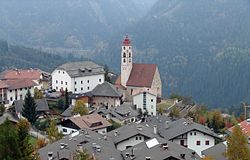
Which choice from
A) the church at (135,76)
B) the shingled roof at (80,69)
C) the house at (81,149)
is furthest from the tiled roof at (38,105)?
the house at (81,149)

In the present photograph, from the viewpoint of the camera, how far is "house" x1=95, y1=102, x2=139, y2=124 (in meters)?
56.2

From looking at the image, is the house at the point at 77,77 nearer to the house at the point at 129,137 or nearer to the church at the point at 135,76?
the church at the point at 135,76

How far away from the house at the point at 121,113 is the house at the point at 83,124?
4858 millimetres

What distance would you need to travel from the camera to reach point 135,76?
68.6 meters

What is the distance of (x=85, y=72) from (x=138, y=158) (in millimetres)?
34883

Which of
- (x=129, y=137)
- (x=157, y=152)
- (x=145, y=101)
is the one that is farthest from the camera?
(x=145, y=101)

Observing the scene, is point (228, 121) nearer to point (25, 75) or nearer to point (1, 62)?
point (25, 75)

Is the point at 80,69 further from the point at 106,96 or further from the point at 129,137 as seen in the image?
the point at 129,137

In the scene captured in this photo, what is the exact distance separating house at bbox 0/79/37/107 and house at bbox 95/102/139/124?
10.4 metres

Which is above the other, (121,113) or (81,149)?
(81,149)

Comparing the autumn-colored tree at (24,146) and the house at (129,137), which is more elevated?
the autumn-colored tree at (24,146)

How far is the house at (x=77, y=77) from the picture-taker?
2680 inches

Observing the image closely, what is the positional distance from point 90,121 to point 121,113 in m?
8.28

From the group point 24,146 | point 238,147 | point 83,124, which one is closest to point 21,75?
point 83,124
